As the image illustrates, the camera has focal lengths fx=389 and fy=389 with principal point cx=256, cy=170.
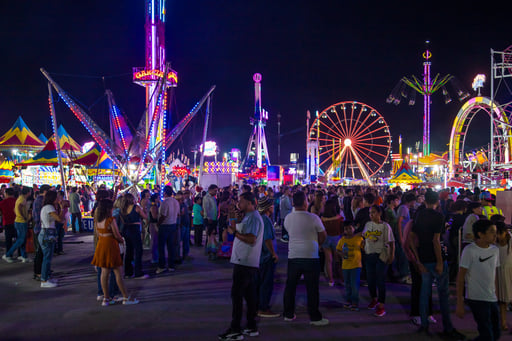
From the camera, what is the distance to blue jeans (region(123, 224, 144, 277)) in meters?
7.34

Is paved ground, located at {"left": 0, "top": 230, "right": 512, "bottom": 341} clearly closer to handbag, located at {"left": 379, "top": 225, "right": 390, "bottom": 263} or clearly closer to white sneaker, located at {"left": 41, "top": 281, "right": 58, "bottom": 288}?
white sneaker, located at {"left": 41, "top": 281, "right": 58, "bottom": 288}

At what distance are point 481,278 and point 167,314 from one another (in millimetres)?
3903

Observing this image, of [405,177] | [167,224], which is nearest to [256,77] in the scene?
[405,177]

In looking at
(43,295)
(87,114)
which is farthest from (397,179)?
(43,295)

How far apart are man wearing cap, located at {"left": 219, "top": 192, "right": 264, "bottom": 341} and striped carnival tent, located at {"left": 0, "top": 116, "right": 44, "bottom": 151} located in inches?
1028

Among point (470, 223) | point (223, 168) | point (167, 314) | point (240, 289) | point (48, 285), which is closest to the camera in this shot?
point (240, 289)

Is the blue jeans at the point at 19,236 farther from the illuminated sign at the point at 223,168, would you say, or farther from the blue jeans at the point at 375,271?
the illuminated sign at the point at 223,168

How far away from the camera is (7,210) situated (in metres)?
9.18

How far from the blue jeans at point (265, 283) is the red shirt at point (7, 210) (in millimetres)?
6858

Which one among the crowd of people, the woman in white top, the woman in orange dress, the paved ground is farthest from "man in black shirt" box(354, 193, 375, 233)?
the woman in white top

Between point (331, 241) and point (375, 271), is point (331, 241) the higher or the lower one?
the higher one

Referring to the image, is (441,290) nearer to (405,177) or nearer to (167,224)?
(167,224)

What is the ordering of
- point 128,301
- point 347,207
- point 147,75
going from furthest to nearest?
point 147,75 → point 347,207 → point 128,301

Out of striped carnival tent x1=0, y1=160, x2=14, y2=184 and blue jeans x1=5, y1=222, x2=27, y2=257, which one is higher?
striped carnival tent x1=0, y1=160, x2=14, y2=184
